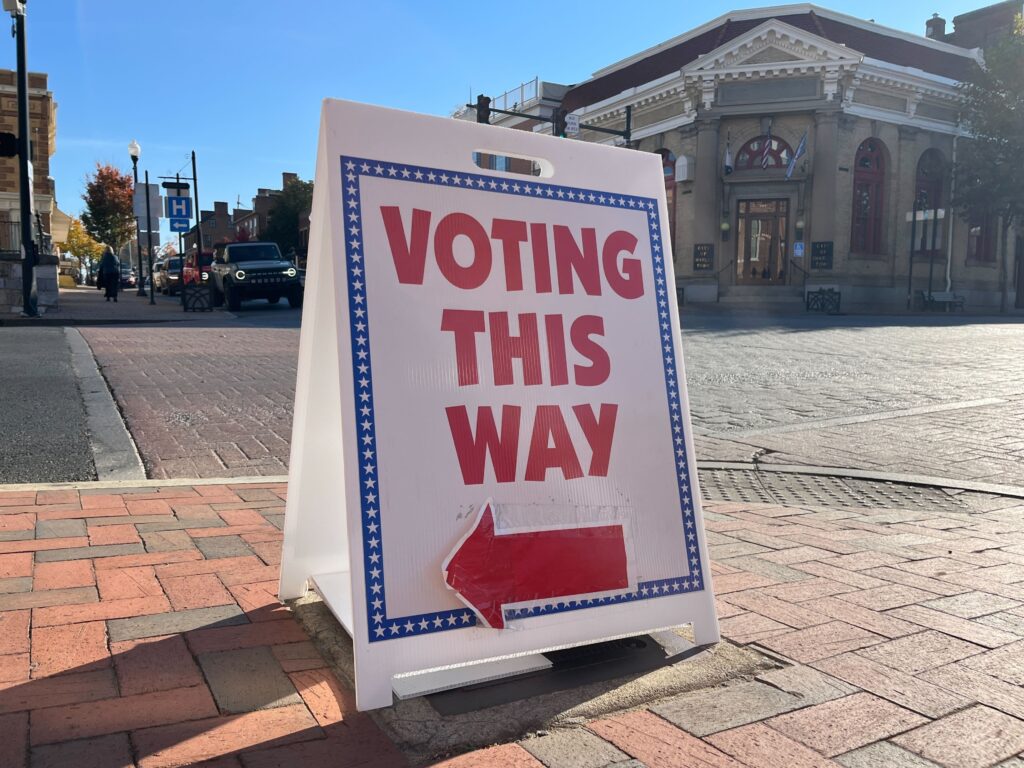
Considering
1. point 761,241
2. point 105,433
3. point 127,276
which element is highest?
point 127,276

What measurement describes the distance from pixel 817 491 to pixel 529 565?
3.03 meters

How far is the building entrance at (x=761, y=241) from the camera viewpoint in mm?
30125

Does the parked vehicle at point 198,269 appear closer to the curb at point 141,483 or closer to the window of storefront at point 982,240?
the curb at point 141,483

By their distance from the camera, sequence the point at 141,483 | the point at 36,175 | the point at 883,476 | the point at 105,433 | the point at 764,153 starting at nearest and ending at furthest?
the point at 141,483 → the point at 883,476 → the point at 105,433 → the point at 764,153 → the point at 36,175

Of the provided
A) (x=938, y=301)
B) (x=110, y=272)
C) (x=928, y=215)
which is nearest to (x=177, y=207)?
(x=110, y=272)

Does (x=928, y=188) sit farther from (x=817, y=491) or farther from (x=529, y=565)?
(x=529, y=565)

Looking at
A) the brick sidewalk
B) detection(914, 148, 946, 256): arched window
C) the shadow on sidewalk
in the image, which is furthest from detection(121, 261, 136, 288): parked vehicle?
the shadow on sidewalk

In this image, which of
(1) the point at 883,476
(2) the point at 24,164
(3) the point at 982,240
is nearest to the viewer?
(1) the point at 883,476

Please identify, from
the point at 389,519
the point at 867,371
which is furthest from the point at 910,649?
the point at 867,371

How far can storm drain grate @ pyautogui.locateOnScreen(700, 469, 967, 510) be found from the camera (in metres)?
4.49

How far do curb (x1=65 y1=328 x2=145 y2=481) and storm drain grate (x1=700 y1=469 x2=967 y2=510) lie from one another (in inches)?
124

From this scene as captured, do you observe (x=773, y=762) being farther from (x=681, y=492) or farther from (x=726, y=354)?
(x=726, y=354)

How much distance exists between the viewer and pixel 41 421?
5.71m

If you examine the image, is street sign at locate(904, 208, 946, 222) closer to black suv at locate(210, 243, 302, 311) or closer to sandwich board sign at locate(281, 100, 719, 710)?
black suv at locate(210, 243, 302, 311)
